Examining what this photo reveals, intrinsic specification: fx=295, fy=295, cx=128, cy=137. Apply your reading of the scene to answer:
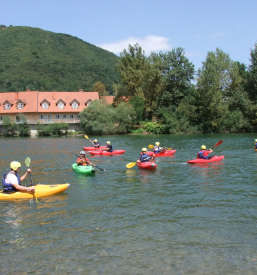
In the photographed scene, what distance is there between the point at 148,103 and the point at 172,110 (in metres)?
5.40

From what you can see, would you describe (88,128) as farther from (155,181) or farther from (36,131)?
(155,181)

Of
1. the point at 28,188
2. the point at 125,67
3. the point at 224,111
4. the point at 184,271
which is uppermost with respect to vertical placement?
the point at 125,67

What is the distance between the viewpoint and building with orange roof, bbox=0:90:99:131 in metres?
55.5

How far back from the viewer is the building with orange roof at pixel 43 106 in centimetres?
5550

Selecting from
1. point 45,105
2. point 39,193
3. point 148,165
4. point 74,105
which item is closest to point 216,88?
point 74,105

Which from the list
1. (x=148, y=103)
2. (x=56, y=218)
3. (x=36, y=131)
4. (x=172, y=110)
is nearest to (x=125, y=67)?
(x=148, y=103)

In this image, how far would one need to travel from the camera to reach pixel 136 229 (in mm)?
8117

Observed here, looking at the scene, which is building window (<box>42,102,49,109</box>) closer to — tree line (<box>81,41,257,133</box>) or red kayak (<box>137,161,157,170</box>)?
tree line (<box>81,41,257,133</box>)

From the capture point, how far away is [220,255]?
6.67m

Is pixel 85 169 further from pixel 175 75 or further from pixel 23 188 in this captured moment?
pixel 175 75

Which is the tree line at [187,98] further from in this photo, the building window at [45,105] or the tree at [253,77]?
the building window at [45,105]

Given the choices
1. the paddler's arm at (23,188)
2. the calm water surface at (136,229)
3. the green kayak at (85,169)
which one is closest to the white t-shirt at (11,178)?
the paddler's arm at (23,188)

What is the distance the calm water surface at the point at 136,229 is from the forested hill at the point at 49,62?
89.0m

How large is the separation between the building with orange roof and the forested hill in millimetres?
37907
